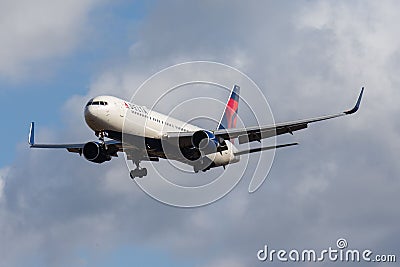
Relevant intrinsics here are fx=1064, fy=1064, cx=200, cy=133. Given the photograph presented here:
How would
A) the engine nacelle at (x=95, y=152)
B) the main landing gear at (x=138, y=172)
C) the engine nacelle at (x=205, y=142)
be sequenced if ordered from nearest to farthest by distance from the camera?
the engine nacelle at (x=205, y=142), the engine nacelle at (x=95, y=152), the main landing gear at (x=138, y=172)

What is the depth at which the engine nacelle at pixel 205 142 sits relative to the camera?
3359 inches

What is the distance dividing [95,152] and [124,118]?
16.3 feet

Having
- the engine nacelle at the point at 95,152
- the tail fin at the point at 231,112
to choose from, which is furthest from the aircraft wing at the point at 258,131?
the tail fin at the point at 231,112

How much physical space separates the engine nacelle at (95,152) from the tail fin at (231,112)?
17.3 m

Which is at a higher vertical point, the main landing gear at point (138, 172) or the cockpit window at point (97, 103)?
the cockpit window at point (97, 103)

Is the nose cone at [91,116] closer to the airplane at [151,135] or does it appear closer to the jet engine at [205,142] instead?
the airplane at [151,135]

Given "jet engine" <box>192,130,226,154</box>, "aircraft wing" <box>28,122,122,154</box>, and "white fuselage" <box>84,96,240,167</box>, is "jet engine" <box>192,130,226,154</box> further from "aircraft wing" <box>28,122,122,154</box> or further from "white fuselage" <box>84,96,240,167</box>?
"aircraft wing" <box>28,122,122,154</box>

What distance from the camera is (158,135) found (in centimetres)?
8694

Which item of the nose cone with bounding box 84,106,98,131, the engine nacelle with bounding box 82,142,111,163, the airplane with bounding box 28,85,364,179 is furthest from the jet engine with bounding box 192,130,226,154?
the nose cone with bounding box 84,106,98,131

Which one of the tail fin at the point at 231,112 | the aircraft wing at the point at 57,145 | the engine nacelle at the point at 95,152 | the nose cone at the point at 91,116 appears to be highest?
the tail fin at the point at 231,112

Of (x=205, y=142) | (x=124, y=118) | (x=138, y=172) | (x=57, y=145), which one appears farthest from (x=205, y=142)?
(x=57, y=145)

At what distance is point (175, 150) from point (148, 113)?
375 cm

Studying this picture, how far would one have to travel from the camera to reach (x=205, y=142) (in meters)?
85.3

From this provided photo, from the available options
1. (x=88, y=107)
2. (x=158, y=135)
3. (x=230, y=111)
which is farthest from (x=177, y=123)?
(x=230, y=111)
